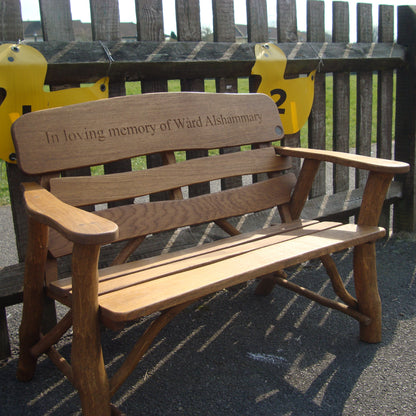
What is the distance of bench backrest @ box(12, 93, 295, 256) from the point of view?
2.03 m

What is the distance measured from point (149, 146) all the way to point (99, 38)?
0.55 metres

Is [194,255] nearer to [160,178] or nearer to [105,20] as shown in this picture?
[160,178]

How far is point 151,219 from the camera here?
2.22m

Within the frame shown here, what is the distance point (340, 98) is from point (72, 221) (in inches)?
97.4

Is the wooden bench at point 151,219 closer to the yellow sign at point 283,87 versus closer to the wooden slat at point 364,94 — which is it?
the yellow sign at point 283,87

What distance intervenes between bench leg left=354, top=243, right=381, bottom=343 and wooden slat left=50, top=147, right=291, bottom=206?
65 cm

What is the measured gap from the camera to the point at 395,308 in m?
2.75

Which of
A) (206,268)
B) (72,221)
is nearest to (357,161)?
(206,268)

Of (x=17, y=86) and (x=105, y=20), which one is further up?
(x=105, y=20)

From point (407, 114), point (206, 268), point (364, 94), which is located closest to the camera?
point (206, 268)

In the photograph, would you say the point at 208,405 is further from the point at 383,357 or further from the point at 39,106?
the point at 39,106

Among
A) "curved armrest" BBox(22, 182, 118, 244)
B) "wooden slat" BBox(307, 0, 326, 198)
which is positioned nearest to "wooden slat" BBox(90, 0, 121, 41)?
"curved armrest" BBox(22, 182, 118, 244)

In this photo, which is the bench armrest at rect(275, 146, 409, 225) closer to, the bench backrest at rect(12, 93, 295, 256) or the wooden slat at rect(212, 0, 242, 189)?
the bench backrest at rect(12, 93, 295, 256)

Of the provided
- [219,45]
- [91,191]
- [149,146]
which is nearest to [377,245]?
[219,45]
